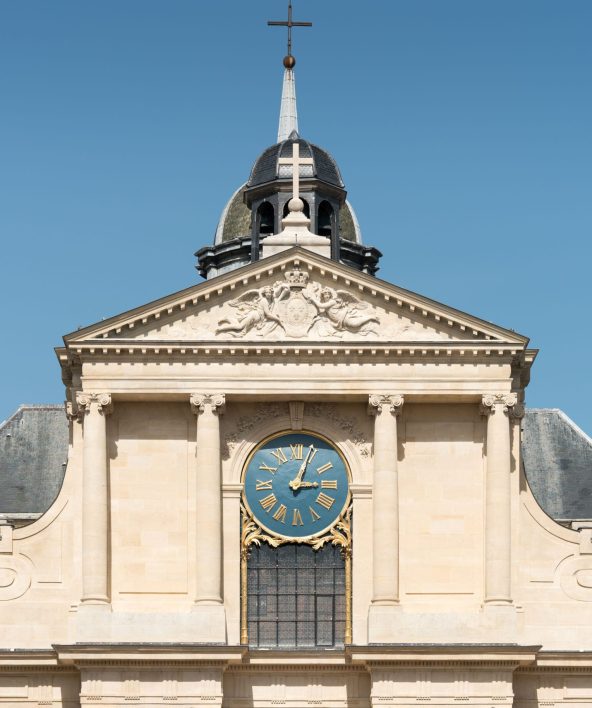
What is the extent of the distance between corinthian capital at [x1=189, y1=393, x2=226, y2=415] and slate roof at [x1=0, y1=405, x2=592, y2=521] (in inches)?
359

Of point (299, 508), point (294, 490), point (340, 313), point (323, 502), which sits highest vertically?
point (340, 313)

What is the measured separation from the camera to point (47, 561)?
49344 millimetres

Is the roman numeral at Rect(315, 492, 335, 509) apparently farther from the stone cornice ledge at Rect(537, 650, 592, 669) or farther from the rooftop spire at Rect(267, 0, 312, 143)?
the rooftop spire at Rect(267, 0, 312, 143)

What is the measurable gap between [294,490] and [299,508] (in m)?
0.39

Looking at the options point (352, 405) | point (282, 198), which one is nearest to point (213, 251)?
point (282, 198)

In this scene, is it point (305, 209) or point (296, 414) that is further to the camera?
point (305, 209)

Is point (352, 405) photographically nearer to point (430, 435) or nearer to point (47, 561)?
point (430, 435)

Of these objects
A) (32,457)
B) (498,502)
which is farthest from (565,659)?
(32,457)

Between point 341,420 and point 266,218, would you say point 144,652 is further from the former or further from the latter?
point 266,218

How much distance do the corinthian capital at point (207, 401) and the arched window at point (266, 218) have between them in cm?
748

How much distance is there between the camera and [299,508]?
49.6 metres

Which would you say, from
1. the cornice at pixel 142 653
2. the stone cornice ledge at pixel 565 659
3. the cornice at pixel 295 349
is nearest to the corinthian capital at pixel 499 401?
the cornice at pixel 295 349

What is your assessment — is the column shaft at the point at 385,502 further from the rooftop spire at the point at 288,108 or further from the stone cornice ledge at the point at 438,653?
the rooftop spire at the point at 288,108

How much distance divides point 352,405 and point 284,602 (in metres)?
4.33
